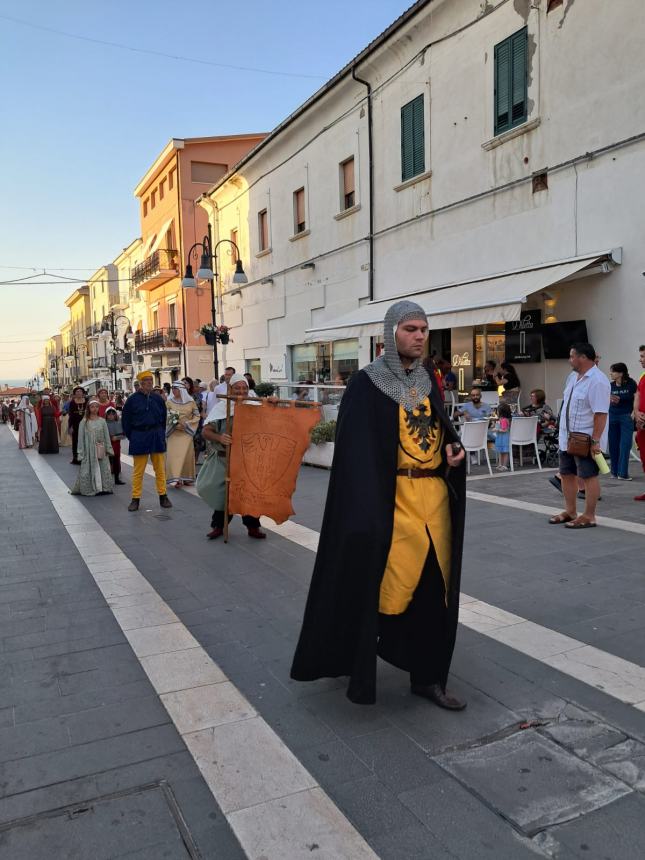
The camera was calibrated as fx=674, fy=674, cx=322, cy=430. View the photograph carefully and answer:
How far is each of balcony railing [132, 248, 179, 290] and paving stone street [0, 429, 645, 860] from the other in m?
32.8

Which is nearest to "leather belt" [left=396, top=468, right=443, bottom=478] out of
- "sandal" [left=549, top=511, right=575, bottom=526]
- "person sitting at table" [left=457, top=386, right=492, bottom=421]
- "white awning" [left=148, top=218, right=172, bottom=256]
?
"sandal" [left=549, top=511, right=575, bottom=526]

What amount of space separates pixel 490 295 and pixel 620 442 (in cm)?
389

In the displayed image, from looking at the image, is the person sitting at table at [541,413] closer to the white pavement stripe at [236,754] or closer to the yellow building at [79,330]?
the white pavement stripe at [236,754]

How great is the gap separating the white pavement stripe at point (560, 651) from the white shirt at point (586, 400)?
8.66 feet

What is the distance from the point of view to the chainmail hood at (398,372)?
3139mm

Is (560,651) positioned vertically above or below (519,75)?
below

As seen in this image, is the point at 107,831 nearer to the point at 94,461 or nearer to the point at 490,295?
the point at 94,461

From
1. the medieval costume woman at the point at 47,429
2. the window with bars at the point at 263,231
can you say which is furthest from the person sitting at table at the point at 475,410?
the window with bars at the point at 263,231

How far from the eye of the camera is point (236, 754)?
9.48 feet

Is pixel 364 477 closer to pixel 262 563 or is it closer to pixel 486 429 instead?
pixel 262 563

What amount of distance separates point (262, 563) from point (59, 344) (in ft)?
323

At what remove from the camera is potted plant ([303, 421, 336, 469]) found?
463 inches

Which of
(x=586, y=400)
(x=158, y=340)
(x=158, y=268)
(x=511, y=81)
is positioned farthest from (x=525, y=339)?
(x=158, y=340)

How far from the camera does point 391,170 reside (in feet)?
53.8
